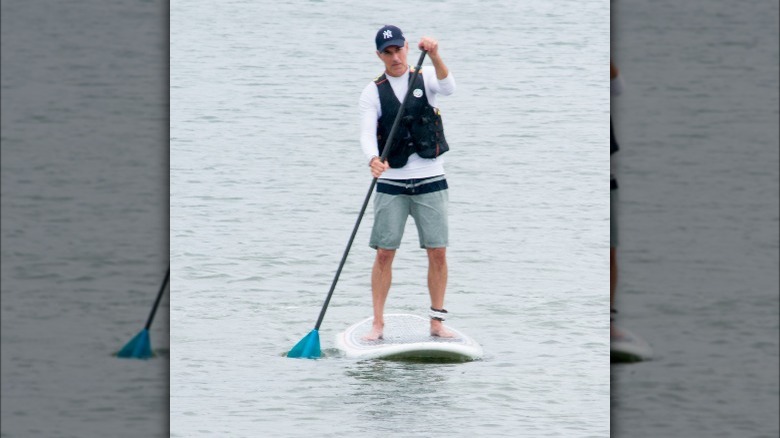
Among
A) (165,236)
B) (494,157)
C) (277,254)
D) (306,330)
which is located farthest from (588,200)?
(165,236)

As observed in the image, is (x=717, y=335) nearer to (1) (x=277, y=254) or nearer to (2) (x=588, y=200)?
(1) (x=277, y=254)

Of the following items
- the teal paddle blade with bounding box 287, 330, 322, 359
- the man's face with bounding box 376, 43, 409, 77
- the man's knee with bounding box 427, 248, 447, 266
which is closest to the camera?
the man's face with bounding box 376, 43, 409, 77

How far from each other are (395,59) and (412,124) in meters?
0.28

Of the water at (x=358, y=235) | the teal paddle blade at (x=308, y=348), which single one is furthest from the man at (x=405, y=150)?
the water at (x=358, y=235)

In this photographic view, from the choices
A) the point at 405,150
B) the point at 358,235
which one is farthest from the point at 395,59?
the point at 358,235

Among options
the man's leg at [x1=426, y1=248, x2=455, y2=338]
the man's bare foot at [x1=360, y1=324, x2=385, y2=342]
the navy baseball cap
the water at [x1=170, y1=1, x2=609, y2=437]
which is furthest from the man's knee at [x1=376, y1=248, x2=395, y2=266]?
the navy baseball cap

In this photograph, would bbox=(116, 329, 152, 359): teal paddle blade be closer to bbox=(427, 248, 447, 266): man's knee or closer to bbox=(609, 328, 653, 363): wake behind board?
bbox=(609, 328, 653, 363): wake behind board

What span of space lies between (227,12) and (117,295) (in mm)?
9366

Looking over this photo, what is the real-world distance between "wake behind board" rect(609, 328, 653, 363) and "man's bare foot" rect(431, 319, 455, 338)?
3072mm

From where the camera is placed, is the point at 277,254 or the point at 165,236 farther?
the point at 277,254

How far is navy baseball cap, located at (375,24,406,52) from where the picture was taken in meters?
6.23

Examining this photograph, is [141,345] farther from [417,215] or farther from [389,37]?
[417,215]

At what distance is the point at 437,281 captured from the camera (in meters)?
6.71

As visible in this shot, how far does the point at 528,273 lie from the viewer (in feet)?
25.5
